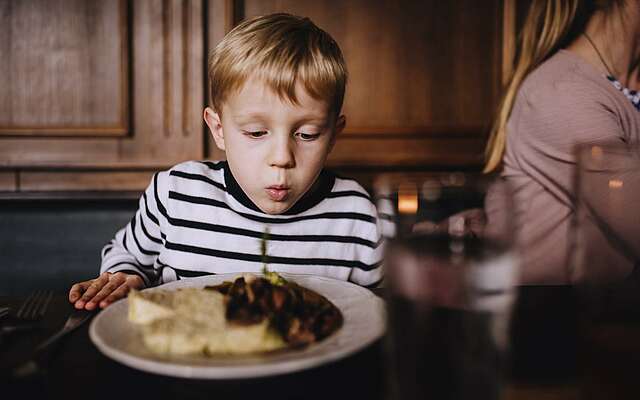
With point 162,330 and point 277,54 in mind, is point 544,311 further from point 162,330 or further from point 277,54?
point 277,54

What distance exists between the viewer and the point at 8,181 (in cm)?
155

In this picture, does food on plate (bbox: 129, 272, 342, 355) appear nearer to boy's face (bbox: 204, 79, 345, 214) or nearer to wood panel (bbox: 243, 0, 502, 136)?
boy's face (bbox: 204, 79, 345, 214)

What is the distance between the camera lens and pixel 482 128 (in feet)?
5.63

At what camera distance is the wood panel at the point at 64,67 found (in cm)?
151

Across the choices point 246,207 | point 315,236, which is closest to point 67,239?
point 246,207

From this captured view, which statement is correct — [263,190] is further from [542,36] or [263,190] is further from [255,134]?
[542,36]

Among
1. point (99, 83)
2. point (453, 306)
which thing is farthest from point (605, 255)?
point (99, 83)

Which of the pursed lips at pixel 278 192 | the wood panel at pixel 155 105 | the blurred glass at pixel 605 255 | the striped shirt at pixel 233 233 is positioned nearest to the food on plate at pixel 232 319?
the blurred glass at pixel 605 255

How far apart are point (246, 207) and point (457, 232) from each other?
73 cm

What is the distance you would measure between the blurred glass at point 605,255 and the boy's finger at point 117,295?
21.9 inches

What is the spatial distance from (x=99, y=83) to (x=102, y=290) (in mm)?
911

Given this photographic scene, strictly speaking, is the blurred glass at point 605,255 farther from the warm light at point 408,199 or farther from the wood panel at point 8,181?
the wood panel at point 8,181

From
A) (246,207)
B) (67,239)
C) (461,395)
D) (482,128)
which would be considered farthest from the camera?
(482,128)

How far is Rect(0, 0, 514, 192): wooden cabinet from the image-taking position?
1.53 metres
